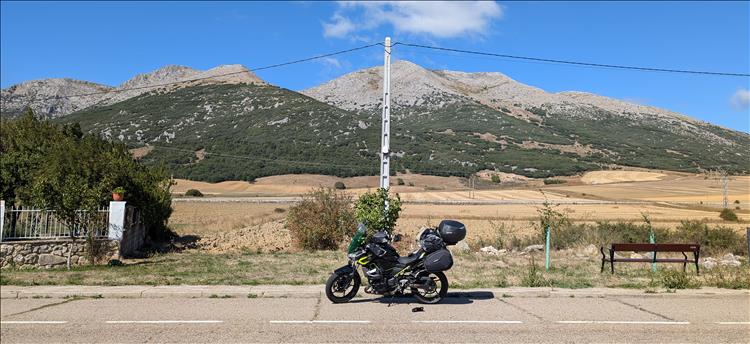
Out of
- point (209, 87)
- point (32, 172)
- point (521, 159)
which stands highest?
point (209, 87)

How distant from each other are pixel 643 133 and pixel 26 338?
15579cm

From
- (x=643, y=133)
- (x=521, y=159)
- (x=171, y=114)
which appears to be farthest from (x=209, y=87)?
(x=643, y=133)

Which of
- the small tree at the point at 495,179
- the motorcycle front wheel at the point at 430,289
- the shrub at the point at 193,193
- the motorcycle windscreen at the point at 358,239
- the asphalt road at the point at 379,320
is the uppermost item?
the small tree at the point at 495,179

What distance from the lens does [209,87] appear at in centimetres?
16262

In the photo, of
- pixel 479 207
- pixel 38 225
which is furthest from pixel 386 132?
pixel 479 207

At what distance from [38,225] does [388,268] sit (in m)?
12.1

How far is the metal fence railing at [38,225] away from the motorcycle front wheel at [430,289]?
11172mm

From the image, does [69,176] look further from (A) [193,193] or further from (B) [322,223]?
(A) [193,193]

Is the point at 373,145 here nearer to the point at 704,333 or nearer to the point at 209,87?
the point at 209,87

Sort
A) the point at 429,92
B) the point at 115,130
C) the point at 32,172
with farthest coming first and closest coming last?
the point at 429,92 < the point at 115,130 < the point at 32,172

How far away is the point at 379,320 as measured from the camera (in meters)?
8.60

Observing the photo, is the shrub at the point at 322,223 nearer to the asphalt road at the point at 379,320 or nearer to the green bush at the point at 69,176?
the green bush at the point at 69,176

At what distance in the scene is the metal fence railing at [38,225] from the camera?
16.3 m

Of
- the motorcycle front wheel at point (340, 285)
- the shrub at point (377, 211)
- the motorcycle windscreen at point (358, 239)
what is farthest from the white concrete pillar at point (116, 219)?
the motorcycle windscreen at point (358, 239)
